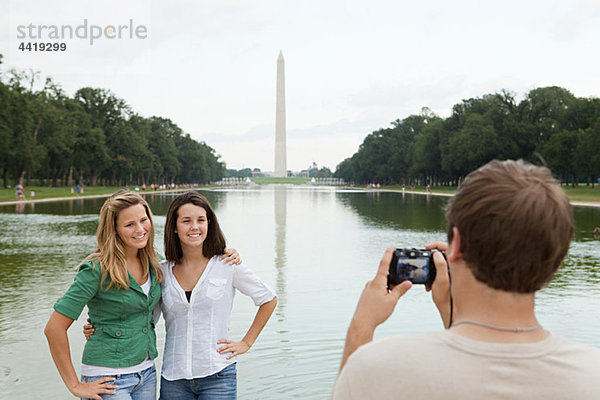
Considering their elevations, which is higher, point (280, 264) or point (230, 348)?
point (230, 348)

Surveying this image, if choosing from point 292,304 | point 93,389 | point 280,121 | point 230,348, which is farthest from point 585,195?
point 280,121

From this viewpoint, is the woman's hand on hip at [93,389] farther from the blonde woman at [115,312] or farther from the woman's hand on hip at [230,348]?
the woman's hand on hip at [230,348]

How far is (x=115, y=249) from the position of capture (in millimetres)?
3205

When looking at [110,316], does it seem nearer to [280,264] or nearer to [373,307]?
[373,307]

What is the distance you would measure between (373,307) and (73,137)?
73.0 metres

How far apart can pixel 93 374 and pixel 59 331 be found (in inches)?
10.7

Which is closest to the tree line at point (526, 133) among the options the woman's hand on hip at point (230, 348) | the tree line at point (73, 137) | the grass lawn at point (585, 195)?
the grass lawn at point (585, 195)

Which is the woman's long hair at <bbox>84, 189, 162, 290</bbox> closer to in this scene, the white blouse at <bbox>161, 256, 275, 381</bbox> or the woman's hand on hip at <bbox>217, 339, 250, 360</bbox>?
the white blouse at <bbox>161, 256, 275, 381</bbox>

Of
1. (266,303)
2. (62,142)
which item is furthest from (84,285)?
(62,142)

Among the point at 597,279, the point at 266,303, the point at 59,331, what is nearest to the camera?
the point at 59,331

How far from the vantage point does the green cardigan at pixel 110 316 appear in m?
3.07

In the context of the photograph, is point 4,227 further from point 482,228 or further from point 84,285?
point 482,228

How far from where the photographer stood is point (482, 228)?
4.83ft

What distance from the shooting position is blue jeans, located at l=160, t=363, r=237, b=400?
329 centimetres
